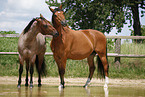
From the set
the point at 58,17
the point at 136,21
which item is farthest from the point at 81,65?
the point at 136,21

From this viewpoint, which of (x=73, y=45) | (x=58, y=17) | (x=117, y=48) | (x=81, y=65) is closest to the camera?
(x=58, y=17)

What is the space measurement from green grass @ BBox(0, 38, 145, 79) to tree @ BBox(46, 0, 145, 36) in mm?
4819

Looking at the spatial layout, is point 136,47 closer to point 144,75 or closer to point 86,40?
point 144,75

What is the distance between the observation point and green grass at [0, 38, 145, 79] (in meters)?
9.79

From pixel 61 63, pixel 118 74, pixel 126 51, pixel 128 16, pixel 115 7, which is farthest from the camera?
pixel 128 16

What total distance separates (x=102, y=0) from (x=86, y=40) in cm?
1064

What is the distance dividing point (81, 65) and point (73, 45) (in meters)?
4.25

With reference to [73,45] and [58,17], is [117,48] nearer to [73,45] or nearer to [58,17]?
[73,45]

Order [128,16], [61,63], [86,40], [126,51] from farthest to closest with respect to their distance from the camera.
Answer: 1. [128,16]
2. [126,51]
3. [86,40]
4. [61,63]

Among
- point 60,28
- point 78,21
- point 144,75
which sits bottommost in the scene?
point 144,75

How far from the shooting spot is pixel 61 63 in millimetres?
5922

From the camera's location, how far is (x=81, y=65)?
34.3ft

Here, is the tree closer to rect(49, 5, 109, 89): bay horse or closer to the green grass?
the green grass

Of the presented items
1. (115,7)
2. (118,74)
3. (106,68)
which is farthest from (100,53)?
(115,7)
